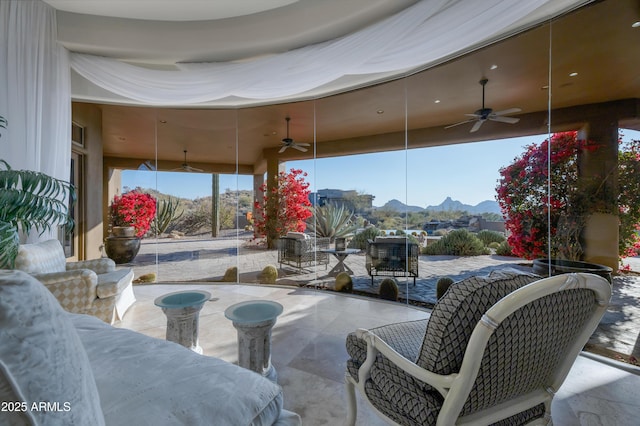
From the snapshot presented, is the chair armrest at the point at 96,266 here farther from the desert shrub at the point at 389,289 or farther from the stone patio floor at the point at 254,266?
the desert shrub at the point at 389,289

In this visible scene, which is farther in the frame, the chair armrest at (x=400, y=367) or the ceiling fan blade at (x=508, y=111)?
the ceiling fan blade at (x=508, y=111)

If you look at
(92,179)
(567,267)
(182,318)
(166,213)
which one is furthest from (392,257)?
(92,179)

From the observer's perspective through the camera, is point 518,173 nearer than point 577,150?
No

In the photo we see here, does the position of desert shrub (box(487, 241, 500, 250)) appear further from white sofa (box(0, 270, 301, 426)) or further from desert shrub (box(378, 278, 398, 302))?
white sofa (box(0, 270, 301, 426))

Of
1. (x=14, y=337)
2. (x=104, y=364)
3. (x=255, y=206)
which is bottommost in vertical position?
(x=104, y=364)

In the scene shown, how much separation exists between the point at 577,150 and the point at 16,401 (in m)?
3.56

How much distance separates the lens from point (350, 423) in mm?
1413

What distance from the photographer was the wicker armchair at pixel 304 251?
4.13 metres

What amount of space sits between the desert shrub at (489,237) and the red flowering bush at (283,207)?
235 centimetres

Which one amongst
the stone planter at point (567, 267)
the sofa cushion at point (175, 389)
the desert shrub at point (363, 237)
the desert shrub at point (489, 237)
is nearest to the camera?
the sofa cushion at point (175, 389)

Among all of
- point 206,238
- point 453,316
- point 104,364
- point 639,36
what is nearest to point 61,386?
point 104,364

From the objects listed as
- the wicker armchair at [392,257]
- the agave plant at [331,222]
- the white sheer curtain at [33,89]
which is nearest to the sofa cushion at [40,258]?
the white sheer curtain at [33,89]

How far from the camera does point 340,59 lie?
2309 mm

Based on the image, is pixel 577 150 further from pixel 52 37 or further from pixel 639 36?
pixel 52 37
